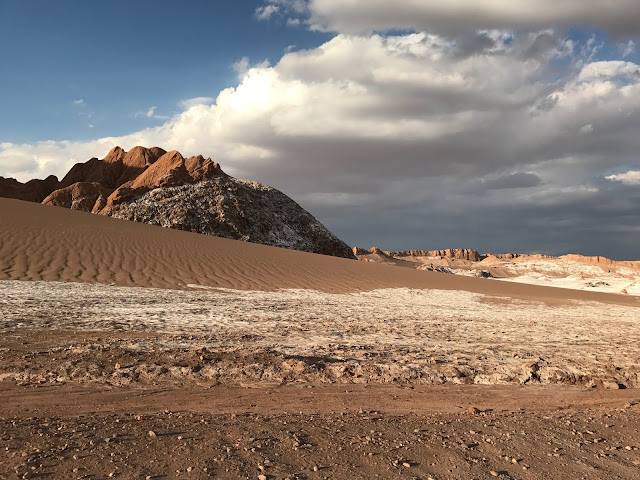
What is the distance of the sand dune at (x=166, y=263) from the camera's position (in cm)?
1691

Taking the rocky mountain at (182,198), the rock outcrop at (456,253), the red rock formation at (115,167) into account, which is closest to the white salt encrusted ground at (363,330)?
the rocky mountain at (182,198)

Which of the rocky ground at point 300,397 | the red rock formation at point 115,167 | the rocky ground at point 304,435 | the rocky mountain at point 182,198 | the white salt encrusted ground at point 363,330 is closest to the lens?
the rocky ground at point 304,435

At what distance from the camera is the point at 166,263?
19844mm

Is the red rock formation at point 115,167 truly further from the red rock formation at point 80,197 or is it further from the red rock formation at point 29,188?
the red rock formation at point 80,197

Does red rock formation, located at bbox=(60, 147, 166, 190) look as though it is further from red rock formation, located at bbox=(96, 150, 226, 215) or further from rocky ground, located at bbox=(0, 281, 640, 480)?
rocky ground, located at bbox=(0, 281, 640, 480)

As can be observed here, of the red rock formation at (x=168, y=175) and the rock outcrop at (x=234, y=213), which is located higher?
the red rock formation at (x=168, y=175)

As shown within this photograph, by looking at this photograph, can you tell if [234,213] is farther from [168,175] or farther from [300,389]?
[300,389]

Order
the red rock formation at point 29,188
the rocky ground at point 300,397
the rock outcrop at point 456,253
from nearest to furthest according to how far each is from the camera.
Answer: the rocky ground at point 300,397 < the red rock formation at point 29,188 < the rock outcrop at point 456,253

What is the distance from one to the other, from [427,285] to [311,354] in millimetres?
16113

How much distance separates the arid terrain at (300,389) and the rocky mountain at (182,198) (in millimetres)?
30098

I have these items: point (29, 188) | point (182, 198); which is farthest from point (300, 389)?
point (29, 188)

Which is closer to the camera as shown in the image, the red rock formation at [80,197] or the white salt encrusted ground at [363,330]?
the white salt encrusted ground at [363,330]

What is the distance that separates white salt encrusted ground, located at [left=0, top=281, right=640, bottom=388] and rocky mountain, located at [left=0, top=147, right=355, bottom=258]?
30.0 m

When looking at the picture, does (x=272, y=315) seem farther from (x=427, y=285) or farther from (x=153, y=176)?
(x=153, y=176)
